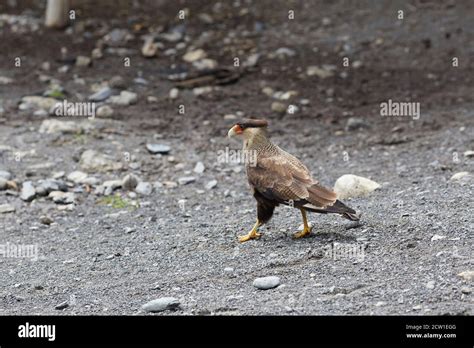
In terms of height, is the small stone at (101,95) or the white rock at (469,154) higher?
the small stone at (101,95)

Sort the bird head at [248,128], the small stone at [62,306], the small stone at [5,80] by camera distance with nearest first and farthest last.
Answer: the small stone at [62,306] → the bird head at [248,128] → the small stone at [5,80]

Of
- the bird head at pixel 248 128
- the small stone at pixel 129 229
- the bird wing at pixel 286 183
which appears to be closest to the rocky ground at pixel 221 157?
the small stone at pixel 129 229

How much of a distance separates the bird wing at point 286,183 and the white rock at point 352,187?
4.72 ft

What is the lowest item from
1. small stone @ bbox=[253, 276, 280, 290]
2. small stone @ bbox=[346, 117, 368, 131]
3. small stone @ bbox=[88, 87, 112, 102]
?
small stone @ bbox=[253, 276, 280, 290]

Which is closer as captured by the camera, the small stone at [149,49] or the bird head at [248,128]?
the bird head at [248,128]

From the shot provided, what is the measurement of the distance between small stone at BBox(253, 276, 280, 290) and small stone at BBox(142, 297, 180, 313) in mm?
656

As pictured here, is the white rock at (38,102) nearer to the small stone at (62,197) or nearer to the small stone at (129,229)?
the small stone at (62,197)

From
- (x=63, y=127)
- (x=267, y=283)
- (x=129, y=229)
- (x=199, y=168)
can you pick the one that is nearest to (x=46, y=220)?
(x=129, y=229)

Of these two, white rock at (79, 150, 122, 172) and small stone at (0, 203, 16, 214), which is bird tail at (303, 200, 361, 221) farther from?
white rock at (79, 150, 122, 172)

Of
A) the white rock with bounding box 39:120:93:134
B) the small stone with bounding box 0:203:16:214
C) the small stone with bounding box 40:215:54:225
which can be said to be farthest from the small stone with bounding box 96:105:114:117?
the small stone with bounding box 40:215:54:225

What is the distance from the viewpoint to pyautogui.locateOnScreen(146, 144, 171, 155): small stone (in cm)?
1128

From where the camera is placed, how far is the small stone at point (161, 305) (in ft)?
20.4

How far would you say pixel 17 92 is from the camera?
1322 cm

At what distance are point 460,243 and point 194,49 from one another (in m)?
8.74
